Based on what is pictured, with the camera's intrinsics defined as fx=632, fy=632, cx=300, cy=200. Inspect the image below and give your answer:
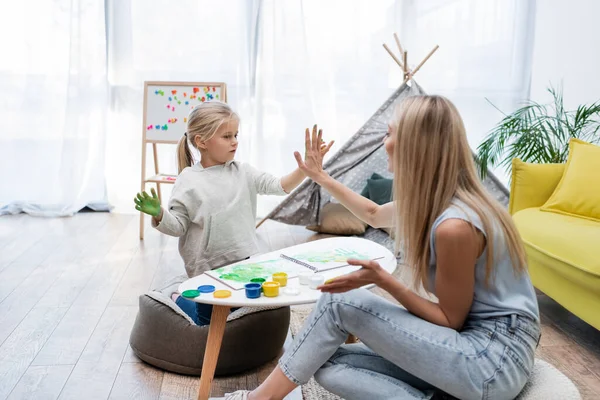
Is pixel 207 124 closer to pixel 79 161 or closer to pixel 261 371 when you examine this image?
pixel 261 371

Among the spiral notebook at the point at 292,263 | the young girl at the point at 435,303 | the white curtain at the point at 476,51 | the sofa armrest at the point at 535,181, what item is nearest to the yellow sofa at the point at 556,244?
the sofa armrest at the point at 535,181

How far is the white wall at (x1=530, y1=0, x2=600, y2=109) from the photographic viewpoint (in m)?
3.63

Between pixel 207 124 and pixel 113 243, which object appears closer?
pixel 207 124

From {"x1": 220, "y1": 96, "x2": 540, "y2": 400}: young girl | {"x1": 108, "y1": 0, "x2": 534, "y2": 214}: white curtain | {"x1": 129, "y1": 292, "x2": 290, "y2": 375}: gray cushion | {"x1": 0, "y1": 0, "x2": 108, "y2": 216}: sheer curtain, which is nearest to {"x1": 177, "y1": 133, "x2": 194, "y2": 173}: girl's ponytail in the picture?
{"x1": 129, "y1": 292, "x2": 290, "y2": 375}: gray cushion

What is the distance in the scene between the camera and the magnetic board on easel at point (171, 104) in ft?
12.4

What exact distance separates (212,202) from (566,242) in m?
1.27

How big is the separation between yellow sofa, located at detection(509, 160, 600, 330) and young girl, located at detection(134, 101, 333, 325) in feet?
3.23

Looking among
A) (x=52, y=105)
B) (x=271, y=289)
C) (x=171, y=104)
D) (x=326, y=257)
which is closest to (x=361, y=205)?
(x=326, y=257)

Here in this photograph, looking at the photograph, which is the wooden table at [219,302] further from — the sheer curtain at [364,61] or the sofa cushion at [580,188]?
the sheer curtain at [364,61]

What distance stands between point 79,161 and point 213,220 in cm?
258

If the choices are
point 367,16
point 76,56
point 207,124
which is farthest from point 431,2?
point 207,124

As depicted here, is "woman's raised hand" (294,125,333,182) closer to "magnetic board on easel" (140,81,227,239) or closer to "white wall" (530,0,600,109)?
"magnetic board on easel" (140,81,227,239)

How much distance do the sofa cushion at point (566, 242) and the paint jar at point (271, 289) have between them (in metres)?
1.11

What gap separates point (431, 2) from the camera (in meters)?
4.41
